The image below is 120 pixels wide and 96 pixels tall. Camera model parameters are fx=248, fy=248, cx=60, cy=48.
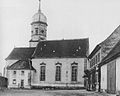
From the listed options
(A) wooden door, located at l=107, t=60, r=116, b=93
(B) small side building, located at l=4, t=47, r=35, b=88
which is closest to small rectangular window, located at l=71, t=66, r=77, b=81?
(B) small side building, located at l=4, t=47, r=35, b=88

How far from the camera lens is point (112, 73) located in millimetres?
24750

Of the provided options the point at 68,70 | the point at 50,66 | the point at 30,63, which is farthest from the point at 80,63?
the point at 30,63

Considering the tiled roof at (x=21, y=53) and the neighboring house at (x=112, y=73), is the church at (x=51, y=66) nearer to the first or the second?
the tiled roof at (x=21, y=53)

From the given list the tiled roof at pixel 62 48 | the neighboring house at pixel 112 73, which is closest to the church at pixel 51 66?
the tiled roof at pixel 62 48

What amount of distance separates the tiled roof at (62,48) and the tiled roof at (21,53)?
2515mm

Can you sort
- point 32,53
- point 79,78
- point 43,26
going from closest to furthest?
point 79,78 < point 32,53 < point 43,26

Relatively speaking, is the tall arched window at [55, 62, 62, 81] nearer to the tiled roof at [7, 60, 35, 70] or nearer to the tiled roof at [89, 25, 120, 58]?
the tiled roof at [7, 60, 35, 70]

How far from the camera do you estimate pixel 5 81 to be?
57625 millimetres

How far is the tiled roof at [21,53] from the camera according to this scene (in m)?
61.0

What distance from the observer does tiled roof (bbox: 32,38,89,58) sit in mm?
56881

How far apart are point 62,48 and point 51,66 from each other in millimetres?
5395

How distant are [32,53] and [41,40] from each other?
16.0 feet

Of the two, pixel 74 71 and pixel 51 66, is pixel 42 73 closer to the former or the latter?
pixel 51 66

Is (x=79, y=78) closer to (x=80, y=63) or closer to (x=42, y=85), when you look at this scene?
(x=80, y=63)
